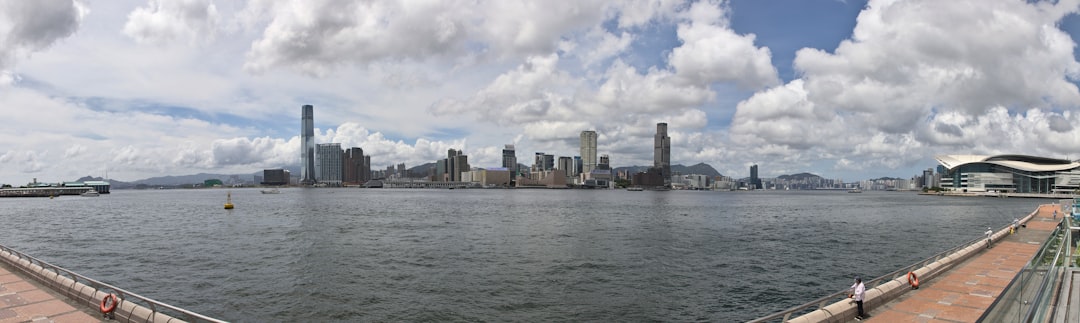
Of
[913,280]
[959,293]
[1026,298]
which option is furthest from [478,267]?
[1026,298]

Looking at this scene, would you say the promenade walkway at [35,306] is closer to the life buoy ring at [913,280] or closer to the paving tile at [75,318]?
the paving tile at [75,318]

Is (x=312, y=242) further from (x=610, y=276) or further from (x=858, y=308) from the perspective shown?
(x=858, y=308)

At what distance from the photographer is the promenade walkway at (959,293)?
18.1 metres

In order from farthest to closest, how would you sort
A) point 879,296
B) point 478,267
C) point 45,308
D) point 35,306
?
1. point 478,267
2. point 879,296
3. point 35,306
4. point 45,308

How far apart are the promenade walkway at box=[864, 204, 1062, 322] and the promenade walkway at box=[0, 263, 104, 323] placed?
2543cm

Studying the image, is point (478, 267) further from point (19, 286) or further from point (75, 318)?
point (75, 318)

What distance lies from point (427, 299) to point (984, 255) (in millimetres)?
33223

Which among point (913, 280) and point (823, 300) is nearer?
point (823, 300)

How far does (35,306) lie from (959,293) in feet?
110

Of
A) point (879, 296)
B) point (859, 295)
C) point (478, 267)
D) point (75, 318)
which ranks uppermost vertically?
point (859, 295)

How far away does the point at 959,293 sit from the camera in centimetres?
2136

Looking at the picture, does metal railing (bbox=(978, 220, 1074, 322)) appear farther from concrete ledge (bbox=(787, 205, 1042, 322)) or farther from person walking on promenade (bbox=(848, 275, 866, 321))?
concrete ledge (bbox=(787, 205, 1042, 322))

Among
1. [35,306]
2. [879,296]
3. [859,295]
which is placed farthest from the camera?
[879,296]

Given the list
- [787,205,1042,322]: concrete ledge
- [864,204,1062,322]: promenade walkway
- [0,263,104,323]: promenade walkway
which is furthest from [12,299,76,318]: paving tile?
[864,204,1062,322]: promenade walkway
